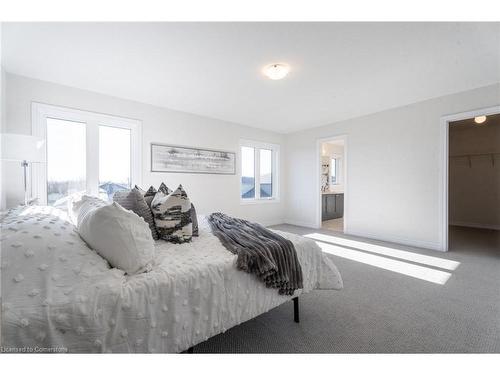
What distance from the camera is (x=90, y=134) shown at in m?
3.34

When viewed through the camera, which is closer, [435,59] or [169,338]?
[169,338]

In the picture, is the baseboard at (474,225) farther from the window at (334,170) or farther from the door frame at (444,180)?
the window at (334,170)

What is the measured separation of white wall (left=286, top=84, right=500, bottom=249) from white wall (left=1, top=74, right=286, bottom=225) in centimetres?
191

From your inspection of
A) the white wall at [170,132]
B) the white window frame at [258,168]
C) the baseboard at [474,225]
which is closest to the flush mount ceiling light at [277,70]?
the white wall at [170,132]

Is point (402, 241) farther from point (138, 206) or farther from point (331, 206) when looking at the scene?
point (138, 206)

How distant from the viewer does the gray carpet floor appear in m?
1.48

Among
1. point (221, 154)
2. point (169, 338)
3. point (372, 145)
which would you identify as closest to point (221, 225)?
point (169, 338)

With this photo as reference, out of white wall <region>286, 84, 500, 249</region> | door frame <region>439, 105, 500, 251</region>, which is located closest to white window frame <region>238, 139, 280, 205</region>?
white wall <region>286, 84, 500, 249</region>

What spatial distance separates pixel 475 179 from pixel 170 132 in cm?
712

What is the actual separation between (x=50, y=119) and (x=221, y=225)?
2.92 m

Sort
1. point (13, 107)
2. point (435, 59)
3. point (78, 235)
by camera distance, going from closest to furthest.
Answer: point (78, 235)
point (435, 59)
point (13, 107)

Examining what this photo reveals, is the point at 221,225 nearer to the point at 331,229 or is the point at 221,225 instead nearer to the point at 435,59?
the point at 435,59
